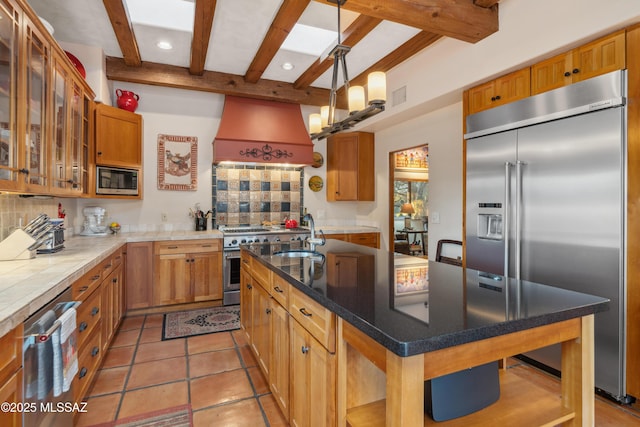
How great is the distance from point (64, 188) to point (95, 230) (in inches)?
54.1

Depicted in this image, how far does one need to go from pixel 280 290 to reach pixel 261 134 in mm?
3163

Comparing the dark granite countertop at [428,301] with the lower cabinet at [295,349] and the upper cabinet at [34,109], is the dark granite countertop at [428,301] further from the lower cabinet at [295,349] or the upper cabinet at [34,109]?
the upper cabinet at [34,109]

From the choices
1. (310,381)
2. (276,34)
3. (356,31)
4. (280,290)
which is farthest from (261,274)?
(356,31)

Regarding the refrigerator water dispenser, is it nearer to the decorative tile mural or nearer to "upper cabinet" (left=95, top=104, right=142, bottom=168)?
the decorative tile mural

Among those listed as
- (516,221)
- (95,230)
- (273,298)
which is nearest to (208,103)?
(95,230)

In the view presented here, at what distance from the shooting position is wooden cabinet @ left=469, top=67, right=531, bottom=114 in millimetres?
2623

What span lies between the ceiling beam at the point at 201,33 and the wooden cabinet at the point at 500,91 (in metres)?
2.42

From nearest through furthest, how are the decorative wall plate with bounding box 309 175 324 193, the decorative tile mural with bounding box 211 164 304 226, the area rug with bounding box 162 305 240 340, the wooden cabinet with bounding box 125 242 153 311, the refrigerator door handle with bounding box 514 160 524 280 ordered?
the refrigerator door handle with bounding box 514 160 524 280 < the area rug with bounding box 162 305 240 340 < the wooden cabinet with bounding box 125 242 153 311 < the decorative tile mural with bounding box 211 164 304 226 < the decorative wall plate with bounding box 309 175 324 193

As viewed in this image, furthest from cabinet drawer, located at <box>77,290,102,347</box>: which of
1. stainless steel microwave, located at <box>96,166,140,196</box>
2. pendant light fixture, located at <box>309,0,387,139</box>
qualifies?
pendant light fixture, located at <box>309,0,387,139</box>

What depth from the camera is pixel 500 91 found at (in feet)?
9.22

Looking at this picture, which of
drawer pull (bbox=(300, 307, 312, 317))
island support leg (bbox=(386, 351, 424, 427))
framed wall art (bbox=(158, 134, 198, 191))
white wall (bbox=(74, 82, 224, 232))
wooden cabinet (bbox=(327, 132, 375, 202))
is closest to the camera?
island support leg (bbox=(386, 351, 424, 427))

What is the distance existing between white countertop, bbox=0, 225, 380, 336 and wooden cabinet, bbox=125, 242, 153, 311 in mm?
700

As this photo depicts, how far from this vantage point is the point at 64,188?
8.32 feet

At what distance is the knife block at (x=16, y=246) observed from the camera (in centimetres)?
203
